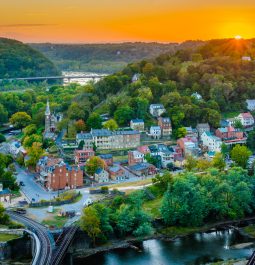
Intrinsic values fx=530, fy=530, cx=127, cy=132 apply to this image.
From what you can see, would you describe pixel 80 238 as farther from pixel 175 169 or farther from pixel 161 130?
pixel 161 130

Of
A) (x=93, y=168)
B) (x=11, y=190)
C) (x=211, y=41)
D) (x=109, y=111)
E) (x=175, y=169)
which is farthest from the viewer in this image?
(x=211, y=41)

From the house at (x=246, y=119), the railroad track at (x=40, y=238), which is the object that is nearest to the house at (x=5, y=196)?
the railroad track at (x=40, y=238)

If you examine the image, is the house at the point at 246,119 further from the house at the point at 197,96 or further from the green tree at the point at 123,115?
the green tree at the point at 123,115

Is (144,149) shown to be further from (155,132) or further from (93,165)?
(93,165)

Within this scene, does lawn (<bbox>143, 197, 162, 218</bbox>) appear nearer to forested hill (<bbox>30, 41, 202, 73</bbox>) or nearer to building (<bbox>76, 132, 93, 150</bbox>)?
building (<bbox>76, 132, 93, 150</bbox>)

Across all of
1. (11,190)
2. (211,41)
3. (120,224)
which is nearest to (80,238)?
(120,224)

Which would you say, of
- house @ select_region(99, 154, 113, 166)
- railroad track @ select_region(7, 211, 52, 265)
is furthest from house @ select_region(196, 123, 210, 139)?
railroad track @ select_region(7, 211, 52, 265)

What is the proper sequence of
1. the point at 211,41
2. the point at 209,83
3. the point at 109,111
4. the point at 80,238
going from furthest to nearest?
the point at 211,41 < the point at 209,83 < the point at 109,111 < the point at 80,238
